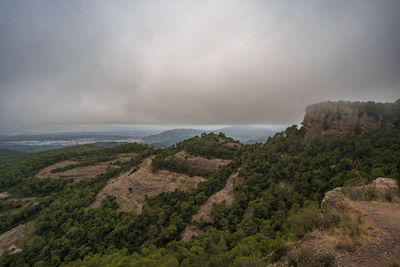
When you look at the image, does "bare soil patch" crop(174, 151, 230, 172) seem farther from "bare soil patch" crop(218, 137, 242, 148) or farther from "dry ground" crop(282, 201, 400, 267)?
"dry ground" crop(282, 201, 400, 267)

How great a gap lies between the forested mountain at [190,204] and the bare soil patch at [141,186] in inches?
11.3

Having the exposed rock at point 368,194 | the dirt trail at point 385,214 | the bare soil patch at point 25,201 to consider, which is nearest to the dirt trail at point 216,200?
the exposed rock at point 368,194

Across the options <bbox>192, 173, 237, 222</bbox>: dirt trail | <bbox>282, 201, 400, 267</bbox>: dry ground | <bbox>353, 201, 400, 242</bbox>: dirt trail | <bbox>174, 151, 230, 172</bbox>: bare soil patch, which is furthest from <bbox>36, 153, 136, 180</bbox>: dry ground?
<bbox>353, 201, 400, 242</bbox>: dirt trail

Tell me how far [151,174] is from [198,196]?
56.0 ft

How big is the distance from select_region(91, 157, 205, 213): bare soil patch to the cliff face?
120ft

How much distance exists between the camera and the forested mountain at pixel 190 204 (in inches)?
826

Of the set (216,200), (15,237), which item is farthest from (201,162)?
(15,237)

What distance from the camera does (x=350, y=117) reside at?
3547cm

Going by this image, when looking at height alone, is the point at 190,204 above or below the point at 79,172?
below

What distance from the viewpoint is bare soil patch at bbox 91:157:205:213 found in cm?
3525

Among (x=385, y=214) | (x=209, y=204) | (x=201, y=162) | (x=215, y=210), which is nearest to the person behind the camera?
(x=385, y=214)

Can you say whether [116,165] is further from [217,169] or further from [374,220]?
[374,220]

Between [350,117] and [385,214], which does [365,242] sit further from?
[350,117]

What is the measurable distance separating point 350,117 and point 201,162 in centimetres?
4167
